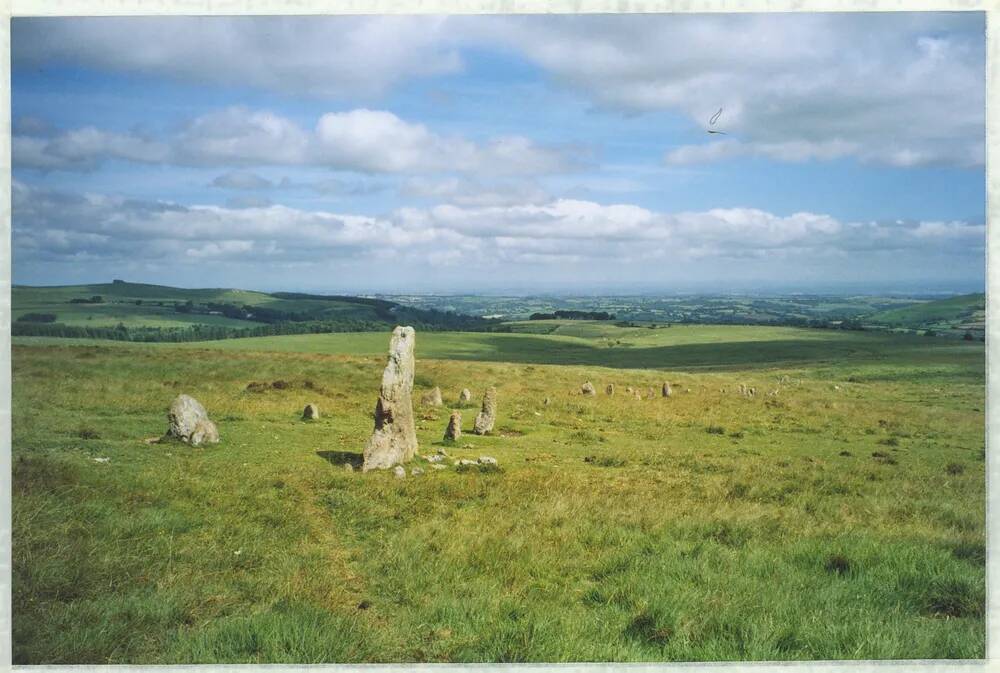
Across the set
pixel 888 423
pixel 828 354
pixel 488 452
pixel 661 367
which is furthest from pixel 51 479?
pixel 828 354

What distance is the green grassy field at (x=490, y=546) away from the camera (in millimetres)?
6156

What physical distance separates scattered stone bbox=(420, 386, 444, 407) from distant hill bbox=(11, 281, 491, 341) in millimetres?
15522

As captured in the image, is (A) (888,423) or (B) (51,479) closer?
(B) (51,479)

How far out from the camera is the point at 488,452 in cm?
1552

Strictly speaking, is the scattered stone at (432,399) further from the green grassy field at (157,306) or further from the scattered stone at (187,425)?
the green grassy field at (157,306)

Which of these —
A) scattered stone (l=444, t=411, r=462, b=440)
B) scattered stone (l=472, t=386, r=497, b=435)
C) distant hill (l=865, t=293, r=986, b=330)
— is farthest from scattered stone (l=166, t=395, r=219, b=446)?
distant hill (l=865, t=293, r=986, b=330)

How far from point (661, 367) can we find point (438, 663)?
159 ft

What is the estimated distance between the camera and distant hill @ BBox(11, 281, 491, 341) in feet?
144

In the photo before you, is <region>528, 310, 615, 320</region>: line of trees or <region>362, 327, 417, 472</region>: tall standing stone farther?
<region>528, 310, 615, 320</region>: line of trees

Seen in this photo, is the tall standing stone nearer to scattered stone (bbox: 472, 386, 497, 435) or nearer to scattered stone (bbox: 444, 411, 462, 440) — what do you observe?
scattered stone (bbox: 444, 411, 462, 440)

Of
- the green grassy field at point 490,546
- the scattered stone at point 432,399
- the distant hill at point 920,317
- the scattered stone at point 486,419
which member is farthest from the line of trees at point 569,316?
the green grassy field at point 490,546

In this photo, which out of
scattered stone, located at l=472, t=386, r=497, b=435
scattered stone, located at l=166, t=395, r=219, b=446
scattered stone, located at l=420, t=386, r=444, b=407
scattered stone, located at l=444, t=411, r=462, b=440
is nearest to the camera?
scattered stone, located at l=166, t=395, r=219, b=446

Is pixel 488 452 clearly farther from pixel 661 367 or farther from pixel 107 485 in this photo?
pixel 661 367

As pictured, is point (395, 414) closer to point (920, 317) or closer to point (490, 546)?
point (490, 546)
